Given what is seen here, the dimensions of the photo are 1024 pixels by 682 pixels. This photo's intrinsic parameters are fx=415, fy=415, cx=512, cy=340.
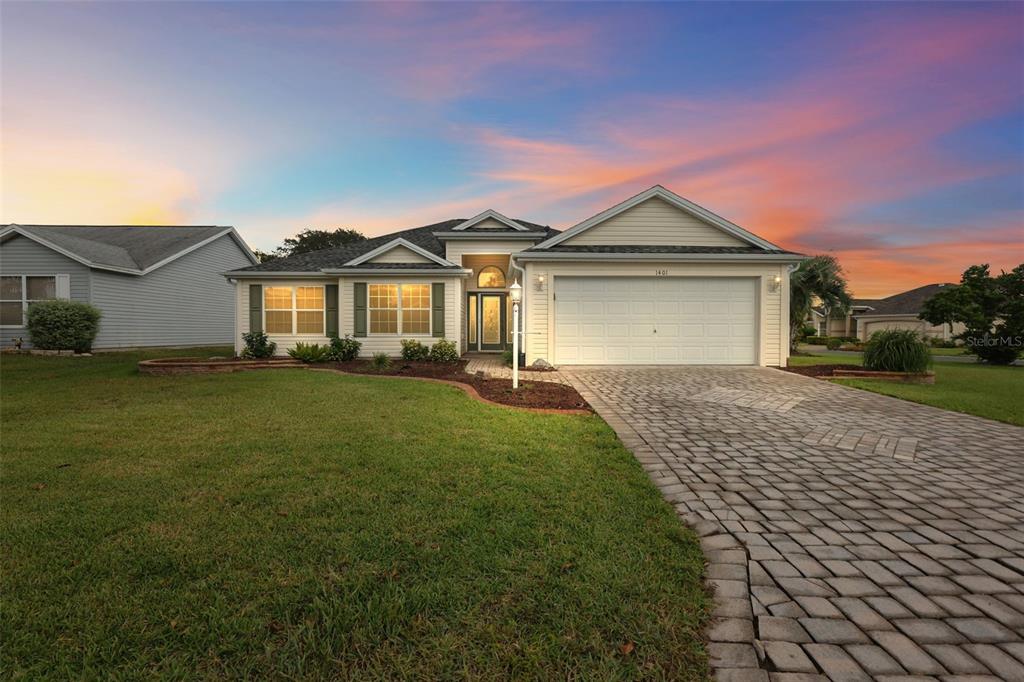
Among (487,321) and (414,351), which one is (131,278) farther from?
(487,321)

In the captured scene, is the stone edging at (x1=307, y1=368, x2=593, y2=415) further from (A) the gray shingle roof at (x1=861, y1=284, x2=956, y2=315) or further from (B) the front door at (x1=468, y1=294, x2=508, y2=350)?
(A) the gray shingle roof at (x1=861, y1=284, x2=956, y2=315)

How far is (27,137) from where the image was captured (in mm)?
11641

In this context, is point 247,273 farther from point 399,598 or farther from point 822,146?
point 822,146

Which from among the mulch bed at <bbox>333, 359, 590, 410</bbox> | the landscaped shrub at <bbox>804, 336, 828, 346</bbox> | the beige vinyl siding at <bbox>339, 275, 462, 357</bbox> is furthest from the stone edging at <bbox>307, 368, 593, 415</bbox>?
the landscaped shrub at <bbox>804, 336, 828, 346</bbox>

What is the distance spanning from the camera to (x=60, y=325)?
46.3 ft

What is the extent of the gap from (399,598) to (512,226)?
14.3 m

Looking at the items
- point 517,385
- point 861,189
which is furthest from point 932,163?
point 517,385

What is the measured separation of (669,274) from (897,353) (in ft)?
18.7

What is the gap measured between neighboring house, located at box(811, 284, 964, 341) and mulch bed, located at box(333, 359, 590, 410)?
33252 mm

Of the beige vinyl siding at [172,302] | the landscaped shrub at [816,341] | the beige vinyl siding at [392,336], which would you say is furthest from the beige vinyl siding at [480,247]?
the landscaped shrub at [816,341]

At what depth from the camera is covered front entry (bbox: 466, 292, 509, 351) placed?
1625 cm

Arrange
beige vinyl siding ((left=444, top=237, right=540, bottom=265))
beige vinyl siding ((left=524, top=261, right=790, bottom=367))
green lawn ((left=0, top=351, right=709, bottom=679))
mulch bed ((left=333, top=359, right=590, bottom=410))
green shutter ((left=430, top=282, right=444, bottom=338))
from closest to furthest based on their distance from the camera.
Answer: green lawn ((left=0, top=351, right=709, bottom=679)), mulch bed ((left=333, top=359, right=590, bottom=410)), beige vinyl siding ((left=524, top=261, right=790, bottom=367)), green shutter ((left=430, top=282, right=444, bottom=338)), beige vinyl siding ((left=444, top=237, right=540, bottom=265))

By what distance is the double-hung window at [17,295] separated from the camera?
50.3 ft

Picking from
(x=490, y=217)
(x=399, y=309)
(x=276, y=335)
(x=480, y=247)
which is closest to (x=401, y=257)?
(x=399, y=309)
